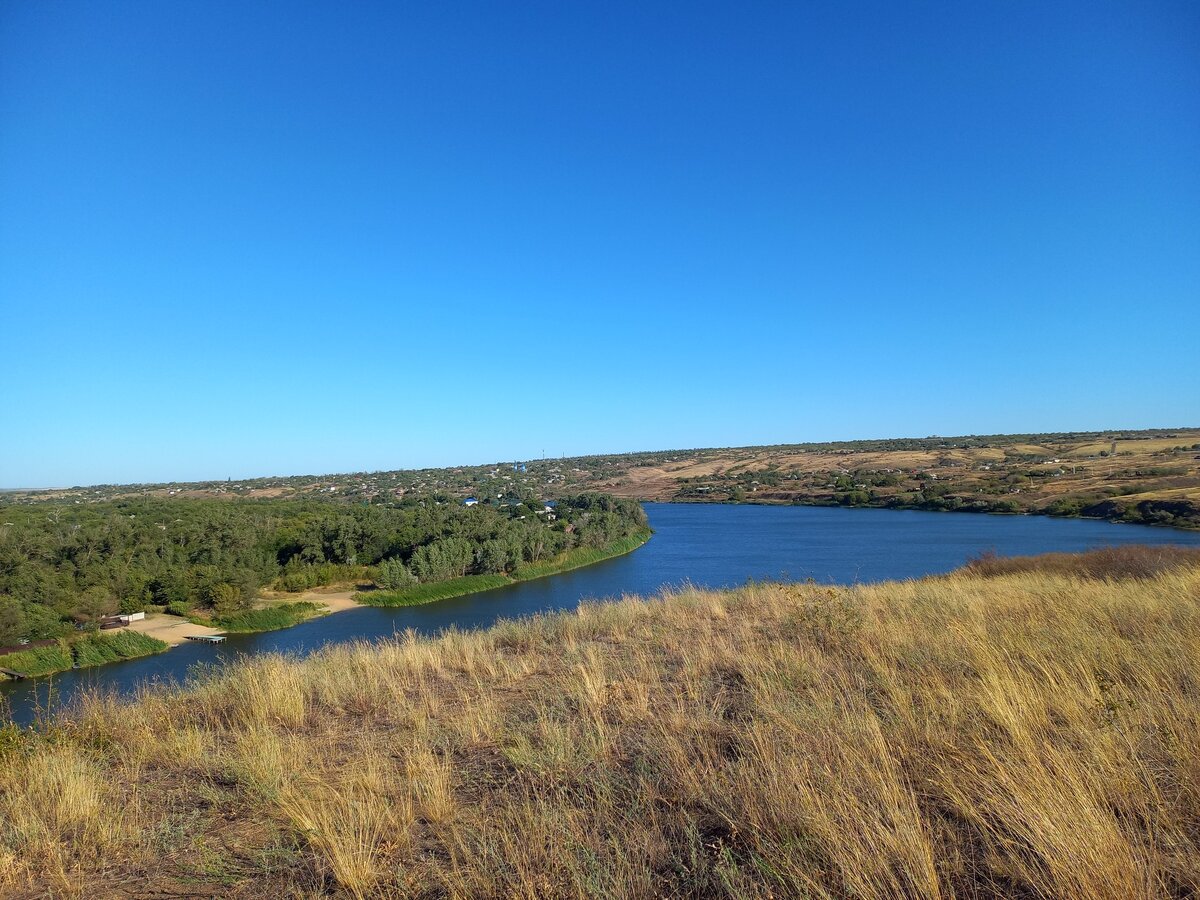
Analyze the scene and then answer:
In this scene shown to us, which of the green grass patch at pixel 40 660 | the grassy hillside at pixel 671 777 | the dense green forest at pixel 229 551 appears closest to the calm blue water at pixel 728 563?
the green grass patch at pixel 40 660

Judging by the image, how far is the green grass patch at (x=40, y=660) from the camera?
2347 cm

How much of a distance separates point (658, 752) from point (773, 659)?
2268 millimetres

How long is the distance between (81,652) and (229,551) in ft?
37.5

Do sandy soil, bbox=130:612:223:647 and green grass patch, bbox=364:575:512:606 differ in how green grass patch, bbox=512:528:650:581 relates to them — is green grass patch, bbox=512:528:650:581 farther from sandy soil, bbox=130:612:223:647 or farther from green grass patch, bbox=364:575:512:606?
sandy soil, bbox=130:612:223:647

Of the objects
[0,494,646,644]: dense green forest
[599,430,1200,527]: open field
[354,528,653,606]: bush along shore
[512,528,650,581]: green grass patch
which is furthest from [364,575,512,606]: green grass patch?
[599,430,1200,527]: open field

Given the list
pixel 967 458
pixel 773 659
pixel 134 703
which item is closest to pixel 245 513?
pixel 134 703

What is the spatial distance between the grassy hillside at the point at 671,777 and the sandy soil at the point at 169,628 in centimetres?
2652

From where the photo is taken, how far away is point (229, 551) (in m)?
36.3

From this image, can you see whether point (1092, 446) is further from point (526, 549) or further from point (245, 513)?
point (245, 513)

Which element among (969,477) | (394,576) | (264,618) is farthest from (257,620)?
(969,477)

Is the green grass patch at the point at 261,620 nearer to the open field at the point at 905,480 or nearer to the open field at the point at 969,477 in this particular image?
the open field at the point at 905,480

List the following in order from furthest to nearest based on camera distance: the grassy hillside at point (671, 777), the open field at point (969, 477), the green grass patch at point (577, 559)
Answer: the open field at point (969, 477), the green grass patch at point (577, 559), the grassy hillside at point (671, 777)

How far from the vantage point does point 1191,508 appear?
4625cm

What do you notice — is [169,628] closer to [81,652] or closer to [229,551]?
[81,652]
